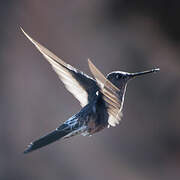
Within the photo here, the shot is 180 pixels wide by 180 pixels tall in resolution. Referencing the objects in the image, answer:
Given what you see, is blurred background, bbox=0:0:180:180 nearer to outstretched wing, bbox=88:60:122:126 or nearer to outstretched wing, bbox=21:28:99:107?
outstretched wing, bbox=21:28:99:107

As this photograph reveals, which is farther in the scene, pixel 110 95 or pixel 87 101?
pixel 87 101

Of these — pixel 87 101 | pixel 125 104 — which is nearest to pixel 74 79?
pixel 87 101

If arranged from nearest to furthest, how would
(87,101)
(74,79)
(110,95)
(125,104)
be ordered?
(110,95) → (74,79) → (87,101) → (125,104)

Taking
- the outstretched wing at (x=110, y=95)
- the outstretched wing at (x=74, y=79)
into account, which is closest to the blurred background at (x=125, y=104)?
the outstretched wing at (x=74, y=79)

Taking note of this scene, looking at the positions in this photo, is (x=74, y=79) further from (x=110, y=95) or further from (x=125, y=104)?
(x=125, y=104)

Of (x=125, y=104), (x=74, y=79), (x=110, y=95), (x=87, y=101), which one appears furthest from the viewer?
(x=125, y=104)

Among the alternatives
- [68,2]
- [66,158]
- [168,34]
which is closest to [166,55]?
[168,34]

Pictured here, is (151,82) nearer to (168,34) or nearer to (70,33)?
(168,34)
